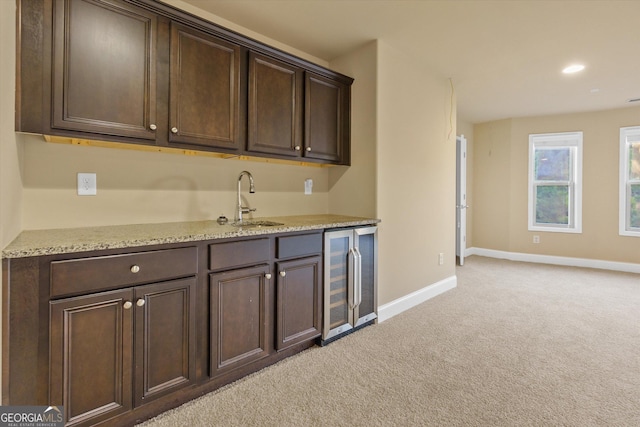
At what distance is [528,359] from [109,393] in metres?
2.58

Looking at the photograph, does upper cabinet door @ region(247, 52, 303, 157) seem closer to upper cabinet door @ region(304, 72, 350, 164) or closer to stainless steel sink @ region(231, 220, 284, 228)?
upper cabinet door @ region(304, 72, 350, 164)

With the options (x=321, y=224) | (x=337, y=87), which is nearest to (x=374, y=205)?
(x=321, y=224)

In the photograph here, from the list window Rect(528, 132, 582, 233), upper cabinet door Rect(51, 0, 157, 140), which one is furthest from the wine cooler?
window Rect(528, 132, 582, 233)

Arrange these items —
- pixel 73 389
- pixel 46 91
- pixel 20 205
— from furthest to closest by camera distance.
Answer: pixel 20 205
pixel 46 91
pixel 73 389

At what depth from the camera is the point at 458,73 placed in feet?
11.5

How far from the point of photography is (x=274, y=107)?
2.41 meters

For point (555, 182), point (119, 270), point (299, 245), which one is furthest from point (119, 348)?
point (555, 182)

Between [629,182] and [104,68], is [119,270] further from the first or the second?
[629,182]

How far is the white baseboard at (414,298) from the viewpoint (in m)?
2.93

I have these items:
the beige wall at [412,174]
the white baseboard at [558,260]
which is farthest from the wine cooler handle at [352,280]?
the white baseboard at [558,260]

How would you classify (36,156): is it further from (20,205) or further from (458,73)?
(458,73)

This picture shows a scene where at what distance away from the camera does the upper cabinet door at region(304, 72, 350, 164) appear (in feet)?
8.71

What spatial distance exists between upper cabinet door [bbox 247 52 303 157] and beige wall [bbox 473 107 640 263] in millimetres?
4636

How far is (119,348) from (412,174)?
9.09 feet
